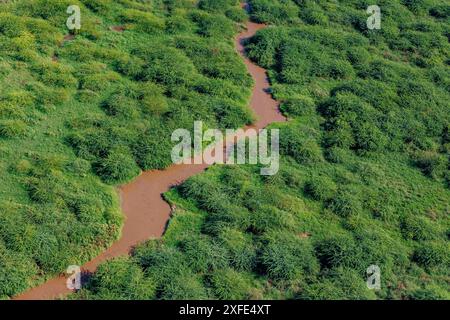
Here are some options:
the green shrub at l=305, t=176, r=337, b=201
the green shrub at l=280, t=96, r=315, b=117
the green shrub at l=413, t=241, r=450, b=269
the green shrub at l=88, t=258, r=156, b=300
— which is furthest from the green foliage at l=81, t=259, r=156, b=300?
the green shrub at l=280, t=96, r=315, b=117

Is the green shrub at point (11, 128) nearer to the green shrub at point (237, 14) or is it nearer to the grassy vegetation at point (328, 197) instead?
the grassy vegetation at point (328, 197)

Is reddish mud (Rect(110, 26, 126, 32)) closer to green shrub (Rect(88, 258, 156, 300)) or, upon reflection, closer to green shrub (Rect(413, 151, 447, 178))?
green shrub (Rect(88, 258, 156, 300))

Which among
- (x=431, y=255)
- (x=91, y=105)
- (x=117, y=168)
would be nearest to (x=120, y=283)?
(x=117, y=168)

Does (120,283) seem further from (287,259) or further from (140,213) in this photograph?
(287,259)

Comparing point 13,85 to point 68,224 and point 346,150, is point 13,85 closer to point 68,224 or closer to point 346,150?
point 68,224

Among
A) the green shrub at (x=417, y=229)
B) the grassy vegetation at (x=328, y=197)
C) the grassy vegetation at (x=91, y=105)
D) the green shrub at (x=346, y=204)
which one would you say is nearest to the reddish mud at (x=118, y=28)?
the grassy vegetation at (x=91, y=105)

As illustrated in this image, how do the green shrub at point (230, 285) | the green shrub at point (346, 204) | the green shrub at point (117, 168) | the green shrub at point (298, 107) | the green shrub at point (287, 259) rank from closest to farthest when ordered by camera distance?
the green shrub at point (230, 285)
the green shrub at point (287, 259)
the green shrub at point (346, 204)
the green shrub at point (117, 168)
the green shrub at point (298, 107)
